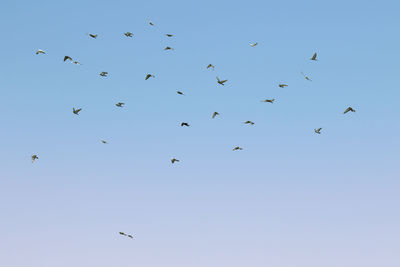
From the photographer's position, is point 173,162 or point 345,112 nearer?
point 345,112

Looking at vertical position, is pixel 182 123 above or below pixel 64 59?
below

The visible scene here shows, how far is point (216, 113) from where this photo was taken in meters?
90.3

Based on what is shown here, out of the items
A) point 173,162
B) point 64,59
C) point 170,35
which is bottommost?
point 173,162

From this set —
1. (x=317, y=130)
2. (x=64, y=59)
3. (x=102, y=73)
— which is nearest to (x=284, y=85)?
(x=317, y=130)

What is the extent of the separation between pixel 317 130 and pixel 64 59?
39294 mm

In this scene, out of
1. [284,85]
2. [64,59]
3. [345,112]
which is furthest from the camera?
[284,85]

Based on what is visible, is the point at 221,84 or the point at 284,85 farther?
the point at 284,85

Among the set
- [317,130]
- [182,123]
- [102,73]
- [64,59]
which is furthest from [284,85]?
[64,59]

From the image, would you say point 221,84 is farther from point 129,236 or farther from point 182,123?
point 129,236

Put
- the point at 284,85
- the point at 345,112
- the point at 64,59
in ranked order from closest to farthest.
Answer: the point at 345,112, the point at 64,59, the point at 284,85

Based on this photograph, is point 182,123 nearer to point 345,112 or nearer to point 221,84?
point 221,84

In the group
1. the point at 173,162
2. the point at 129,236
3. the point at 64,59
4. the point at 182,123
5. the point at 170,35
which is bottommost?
the point at 129,236

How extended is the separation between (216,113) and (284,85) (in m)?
11.6

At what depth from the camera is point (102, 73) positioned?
8762 centimetres
